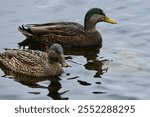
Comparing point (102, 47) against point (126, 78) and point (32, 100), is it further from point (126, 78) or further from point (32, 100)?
point (32, 100)

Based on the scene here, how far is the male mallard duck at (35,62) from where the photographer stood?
15.4 metres

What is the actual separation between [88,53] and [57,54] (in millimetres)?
1889

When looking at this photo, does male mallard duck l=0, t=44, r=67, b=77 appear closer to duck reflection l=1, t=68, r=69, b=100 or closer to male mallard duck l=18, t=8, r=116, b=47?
duck reflection l=1, t=68, r=69, b=100

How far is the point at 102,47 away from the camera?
56.7ft

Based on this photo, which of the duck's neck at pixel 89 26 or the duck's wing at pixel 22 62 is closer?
the duck's wing at pixel 22 62

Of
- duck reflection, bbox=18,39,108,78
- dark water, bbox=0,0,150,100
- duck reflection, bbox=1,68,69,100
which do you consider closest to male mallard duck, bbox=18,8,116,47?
duck reflection, bbox=18,39,108,78

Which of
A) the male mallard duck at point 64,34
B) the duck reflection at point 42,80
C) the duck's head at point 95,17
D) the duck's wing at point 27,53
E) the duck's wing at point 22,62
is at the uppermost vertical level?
the duck's head at point 95,17

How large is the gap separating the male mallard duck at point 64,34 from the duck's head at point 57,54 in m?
2.16

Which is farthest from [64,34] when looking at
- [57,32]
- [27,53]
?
[27,53]

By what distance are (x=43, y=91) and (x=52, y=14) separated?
16.0 feet

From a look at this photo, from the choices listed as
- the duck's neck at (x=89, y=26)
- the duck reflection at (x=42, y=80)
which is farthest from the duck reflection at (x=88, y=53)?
the duck reflection at (x=42, y=80)

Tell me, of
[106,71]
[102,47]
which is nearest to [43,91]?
[106,71]

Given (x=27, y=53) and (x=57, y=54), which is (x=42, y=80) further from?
(x=27, y=53)

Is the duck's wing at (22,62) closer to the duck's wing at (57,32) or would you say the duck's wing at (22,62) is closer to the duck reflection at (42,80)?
the duck reflection at (42,80)
